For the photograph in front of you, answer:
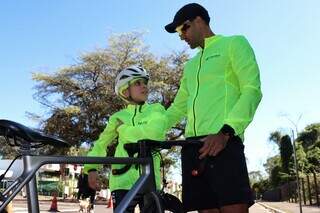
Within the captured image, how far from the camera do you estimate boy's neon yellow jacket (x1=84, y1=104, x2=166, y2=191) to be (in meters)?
3.79

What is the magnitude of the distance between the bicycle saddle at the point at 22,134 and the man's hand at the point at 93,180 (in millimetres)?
884

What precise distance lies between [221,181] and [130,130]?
1.14 metres

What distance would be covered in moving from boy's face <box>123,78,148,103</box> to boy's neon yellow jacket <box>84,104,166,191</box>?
0.07m

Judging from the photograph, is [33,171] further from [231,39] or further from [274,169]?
[274,169]

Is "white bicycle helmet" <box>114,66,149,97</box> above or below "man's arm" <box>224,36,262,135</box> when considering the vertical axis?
above

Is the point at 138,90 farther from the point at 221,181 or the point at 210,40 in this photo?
the point at 221,181

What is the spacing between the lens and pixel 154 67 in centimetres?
3981

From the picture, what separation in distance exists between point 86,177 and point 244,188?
1.06m

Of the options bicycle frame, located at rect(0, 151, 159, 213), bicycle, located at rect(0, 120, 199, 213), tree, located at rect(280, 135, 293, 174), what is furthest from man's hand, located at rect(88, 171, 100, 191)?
tree, located at rect(280, 135, 293, 174)

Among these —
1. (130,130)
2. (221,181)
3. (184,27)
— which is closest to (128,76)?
(130,130)

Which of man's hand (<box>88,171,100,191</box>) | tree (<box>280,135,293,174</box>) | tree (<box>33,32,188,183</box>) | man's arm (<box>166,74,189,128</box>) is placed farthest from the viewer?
tree (<box>280,135,293,174</box>)

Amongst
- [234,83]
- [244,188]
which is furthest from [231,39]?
[244,188]

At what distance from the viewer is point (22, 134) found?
2.43 meters

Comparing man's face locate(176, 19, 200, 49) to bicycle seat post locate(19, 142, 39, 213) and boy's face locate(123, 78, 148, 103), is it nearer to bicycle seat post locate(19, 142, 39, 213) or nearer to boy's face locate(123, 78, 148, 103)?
boy's face locate(123, 78, 148, 103)
